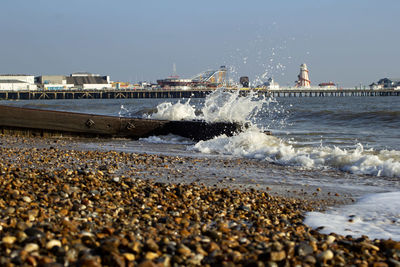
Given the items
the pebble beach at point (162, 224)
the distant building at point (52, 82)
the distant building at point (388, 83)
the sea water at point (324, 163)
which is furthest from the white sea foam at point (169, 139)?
the distant building at point (388, 83)

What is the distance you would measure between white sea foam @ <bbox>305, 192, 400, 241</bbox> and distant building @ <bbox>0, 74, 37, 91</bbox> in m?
103

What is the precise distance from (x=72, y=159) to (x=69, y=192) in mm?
2623

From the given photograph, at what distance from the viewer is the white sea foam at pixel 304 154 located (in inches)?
264

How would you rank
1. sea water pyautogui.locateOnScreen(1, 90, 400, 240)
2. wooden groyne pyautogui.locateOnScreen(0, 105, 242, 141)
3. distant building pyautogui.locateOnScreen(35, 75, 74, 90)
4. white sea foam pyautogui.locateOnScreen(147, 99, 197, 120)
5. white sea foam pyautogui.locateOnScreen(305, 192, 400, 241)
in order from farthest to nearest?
distant building pyautogui.locateOnScreen(35, 75, 74, 90)
white sea foam pyautogui.locateOnScreen(147, 99, 197, 120)
wooden groyne pyautogui.locateOnScreen(0, 105, 242, 141)
sea water pyautogui.locateOnScreen(1, 90, 400, 240)
white sea foam pyautogui.locateOnScreen(305, 192, 400, 241)

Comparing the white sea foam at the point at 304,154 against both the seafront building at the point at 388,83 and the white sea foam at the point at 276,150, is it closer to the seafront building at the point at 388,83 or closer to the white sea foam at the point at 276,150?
the white sea foam at the point at 276,150

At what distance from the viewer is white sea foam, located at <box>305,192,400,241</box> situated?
3.64m

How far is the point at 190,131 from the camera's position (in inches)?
416

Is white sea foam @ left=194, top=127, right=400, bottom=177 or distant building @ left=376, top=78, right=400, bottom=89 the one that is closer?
white sea foam @ left=194, top=127, right=400, bottom=177

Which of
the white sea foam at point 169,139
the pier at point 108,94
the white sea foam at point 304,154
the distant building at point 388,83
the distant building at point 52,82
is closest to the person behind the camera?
the white sea foam at point 304,154

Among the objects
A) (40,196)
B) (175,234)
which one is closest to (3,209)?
(40,196)

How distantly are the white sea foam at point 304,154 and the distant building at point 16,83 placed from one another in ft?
323

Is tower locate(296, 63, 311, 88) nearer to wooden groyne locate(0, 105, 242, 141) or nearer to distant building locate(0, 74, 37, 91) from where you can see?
distant building locate(0, 74, 37, 91)

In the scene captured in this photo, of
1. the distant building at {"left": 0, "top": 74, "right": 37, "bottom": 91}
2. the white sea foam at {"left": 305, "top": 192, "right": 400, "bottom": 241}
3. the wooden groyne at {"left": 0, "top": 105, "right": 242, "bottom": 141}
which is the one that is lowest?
the white sea foam at {"left": 305, "top": 192, "right": 400, "bottom": 241}

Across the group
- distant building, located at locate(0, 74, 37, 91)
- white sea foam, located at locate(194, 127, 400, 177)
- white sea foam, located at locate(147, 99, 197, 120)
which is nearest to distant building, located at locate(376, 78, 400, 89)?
distant building, located at locate(0, 74, 37, 91)
